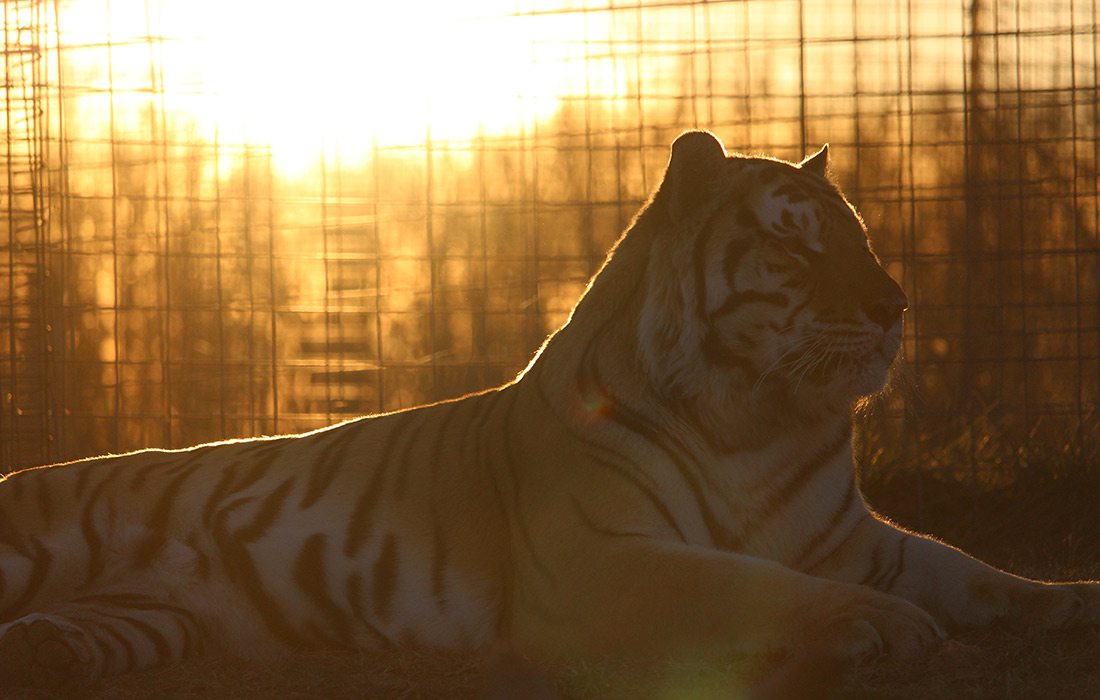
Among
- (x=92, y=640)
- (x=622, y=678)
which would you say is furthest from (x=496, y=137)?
(x=622, y=678)

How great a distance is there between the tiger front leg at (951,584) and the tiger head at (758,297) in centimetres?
26

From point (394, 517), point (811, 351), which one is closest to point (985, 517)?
point (811, 351)

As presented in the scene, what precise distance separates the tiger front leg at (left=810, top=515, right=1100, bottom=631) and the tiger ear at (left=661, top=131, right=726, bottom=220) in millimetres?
636

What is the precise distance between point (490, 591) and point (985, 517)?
188 cm

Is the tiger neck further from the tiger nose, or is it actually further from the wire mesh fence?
the wire mesh fence

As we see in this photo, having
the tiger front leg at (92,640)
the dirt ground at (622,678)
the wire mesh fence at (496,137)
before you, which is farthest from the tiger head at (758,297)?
the wire mesh fence at (496,137)

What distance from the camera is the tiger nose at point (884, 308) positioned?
7.22ft

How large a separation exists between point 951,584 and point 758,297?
1.91 feet

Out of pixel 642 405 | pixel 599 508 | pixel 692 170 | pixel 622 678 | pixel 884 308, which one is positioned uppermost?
pixel 692 170

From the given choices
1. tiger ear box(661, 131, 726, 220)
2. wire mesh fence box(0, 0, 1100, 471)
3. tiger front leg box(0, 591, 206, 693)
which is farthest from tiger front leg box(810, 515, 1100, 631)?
wire mesh fence box(0, 0, 1100, 471)

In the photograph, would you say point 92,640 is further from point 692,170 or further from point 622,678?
point 692,170

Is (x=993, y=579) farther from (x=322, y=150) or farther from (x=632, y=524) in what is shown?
(x=322, y=150)

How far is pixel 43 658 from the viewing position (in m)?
2.09

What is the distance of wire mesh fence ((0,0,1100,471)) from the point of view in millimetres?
3914
